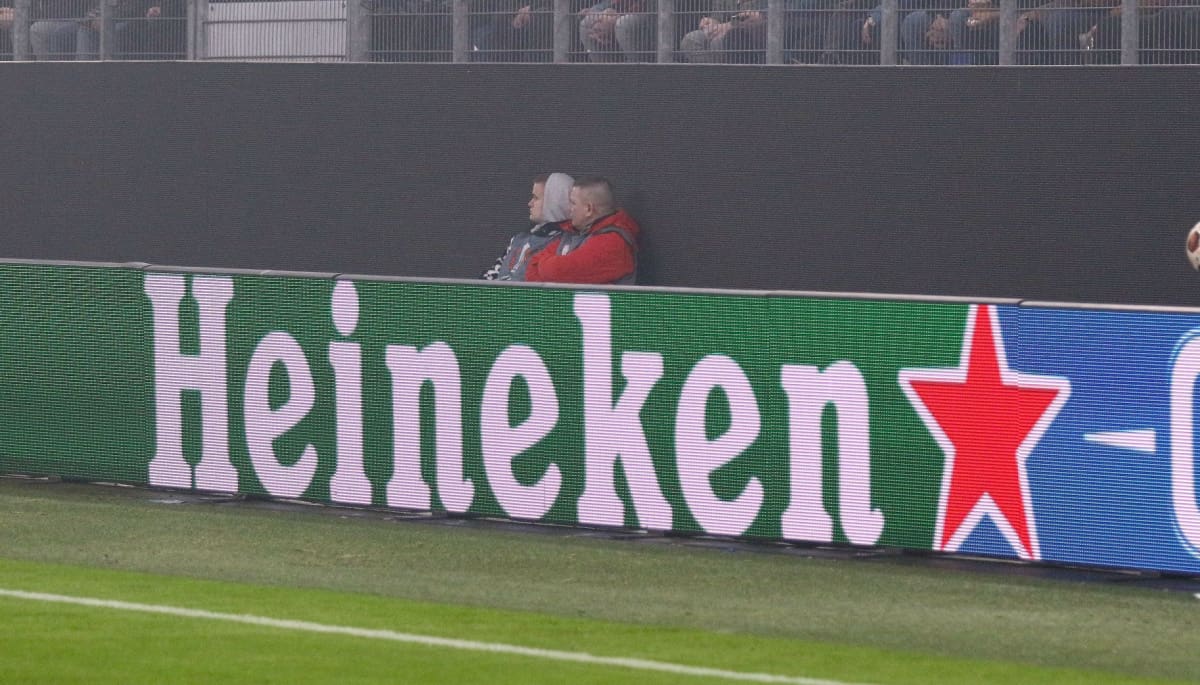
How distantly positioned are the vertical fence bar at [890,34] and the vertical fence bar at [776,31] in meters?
0.82

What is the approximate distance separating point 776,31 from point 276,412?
199 inches

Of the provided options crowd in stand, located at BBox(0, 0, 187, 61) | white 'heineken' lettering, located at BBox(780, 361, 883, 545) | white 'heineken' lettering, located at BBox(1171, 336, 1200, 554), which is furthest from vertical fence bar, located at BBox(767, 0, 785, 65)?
white 'heineken' lettering, located at BBox(1171, 336, 1200, 554)

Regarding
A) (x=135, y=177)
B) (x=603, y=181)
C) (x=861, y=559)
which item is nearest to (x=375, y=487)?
(x=861, y=559)

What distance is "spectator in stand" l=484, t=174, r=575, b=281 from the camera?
1533cm

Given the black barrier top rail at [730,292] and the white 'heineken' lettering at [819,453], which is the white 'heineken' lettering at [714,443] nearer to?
the white 'heineken' lettering at [819,453]

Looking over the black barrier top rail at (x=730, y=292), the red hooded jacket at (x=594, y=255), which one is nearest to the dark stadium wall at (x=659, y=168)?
the red hooded jacket at (x=594, y=255)

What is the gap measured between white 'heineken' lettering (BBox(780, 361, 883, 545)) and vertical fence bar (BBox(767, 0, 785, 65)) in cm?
499

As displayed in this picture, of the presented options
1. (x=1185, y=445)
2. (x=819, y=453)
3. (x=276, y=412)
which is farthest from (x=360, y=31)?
(x=1185, y=445)

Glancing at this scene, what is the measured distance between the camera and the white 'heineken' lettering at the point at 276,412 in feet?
39.3

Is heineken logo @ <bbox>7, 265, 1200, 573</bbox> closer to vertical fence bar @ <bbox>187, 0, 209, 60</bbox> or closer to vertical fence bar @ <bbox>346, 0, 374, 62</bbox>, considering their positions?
vertical fence bar @ <bbox>346, 0, 374, 62</bbox>

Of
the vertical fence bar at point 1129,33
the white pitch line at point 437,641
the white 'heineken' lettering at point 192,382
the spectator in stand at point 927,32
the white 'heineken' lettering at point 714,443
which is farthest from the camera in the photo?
the spectator in stand at point 927,32

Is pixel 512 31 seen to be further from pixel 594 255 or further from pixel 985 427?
pixel 985 427

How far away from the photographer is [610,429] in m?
11.0

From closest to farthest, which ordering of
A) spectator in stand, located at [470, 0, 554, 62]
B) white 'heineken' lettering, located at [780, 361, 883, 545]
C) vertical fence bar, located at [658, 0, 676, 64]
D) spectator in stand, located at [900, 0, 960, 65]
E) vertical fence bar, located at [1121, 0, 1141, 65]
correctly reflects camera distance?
white 'heineken' lettering, located at [780, 361, 883, 545]
vertical fence bar, located at [1121, 0, 1141, 65]
spectator in stand, located at [900, 0, 960, 65]
vertical fence bar, located at [658, 0, 676, 64]
spectator in stand, located at [470, 0, 554, 62]
